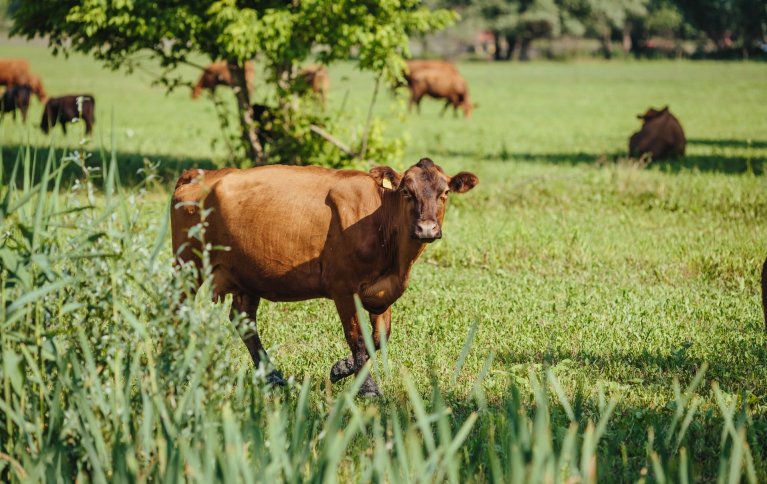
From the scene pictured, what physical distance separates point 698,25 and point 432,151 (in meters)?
66.7

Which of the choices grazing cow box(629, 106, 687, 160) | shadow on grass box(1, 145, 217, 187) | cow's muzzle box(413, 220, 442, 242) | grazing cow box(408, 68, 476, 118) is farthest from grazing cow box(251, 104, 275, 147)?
grazing cow box(408, 68, 476, 118)

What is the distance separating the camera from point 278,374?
20.0 ft

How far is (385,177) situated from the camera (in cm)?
561

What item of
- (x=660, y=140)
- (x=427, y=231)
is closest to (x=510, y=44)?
(x=660, y=140)

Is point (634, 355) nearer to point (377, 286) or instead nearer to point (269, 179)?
point (377, 286)

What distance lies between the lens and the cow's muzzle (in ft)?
16.7

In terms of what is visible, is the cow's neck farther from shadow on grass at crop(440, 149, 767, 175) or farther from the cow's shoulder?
shadow on grass at crop(440, 149, 767, 175)

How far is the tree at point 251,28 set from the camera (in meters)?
12.0

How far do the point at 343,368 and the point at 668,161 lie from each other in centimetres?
1234

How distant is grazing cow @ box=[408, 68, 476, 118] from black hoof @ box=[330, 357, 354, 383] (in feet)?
77.9

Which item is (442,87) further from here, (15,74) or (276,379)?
(276,379)

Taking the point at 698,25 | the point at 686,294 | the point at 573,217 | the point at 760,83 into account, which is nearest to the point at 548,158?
the point at 573,217

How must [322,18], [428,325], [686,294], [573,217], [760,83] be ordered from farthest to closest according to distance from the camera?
1. [760,83]
2. [322,18]
3. [573,217]
4. [686,294]
5. [428,325]

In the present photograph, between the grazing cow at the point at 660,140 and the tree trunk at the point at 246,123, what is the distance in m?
7.17
